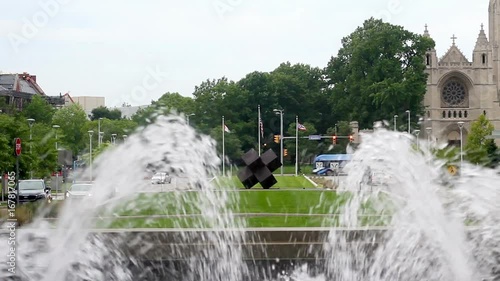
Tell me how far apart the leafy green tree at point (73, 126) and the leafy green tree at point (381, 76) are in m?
26.8

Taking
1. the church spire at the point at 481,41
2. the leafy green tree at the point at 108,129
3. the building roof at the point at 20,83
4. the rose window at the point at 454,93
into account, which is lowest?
the leafy green tree at the point at 108,129

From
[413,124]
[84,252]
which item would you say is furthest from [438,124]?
[84,252]

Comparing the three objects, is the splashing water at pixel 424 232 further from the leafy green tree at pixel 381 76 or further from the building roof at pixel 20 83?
the building roof at pixel 20 83

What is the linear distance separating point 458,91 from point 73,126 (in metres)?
47.0

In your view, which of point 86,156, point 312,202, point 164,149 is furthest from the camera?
point 86,156

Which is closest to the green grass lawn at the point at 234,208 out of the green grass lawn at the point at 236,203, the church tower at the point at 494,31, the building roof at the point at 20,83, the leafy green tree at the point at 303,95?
the green grass lawn at the point at 236,203

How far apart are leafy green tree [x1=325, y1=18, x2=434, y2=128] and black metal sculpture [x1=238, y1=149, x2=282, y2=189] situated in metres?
45.7

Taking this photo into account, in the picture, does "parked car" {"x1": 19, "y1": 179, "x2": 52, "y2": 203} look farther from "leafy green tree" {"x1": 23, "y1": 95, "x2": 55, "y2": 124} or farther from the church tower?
the church tower

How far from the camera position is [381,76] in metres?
88.9

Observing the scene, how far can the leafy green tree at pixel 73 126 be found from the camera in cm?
8087

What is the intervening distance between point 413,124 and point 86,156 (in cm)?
3484

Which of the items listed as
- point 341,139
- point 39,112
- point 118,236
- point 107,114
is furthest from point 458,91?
point 118,236

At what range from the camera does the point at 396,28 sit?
90812 millimetres

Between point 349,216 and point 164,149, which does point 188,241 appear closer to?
point 164,149
